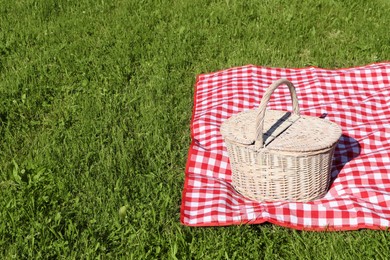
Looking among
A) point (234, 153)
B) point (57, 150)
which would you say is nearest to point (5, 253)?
point (57, 150)

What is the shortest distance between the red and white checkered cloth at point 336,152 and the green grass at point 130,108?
0.10 m

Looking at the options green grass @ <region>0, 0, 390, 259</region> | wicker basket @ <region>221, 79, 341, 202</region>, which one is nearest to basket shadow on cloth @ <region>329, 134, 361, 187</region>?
wicker basket @ <region>221, 79, 341, 202</region>

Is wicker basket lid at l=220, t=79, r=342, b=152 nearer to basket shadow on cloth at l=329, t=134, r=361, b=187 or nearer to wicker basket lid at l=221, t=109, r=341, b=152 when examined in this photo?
wicker basket lid at l=221, t=109, r=341, b=152

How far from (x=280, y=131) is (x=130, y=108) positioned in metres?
1.77

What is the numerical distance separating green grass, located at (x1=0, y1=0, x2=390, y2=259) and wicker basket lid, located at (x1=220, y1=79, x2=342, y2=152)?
21.4 inches

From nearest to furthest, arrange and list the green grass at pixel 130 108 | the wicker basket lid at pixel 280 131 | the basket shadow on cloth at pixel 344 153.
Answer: the green grass at pixel 130 108, the wicker basket lid at pixel 280 131, the basket shadow on cloth at pixel 344 153

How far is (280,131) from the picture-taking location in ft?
12.0

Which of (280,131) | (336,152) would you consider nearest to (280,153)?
(280,131)

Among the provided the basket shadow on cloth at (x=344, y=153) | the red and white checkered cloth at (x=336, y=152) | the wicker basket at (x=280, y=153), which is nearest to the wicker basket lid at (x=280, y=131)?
the wicker basket at (x=280, y=153)

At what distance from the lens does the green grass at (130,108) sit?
3.31m

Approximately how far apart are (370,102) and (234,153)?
2.05 metres

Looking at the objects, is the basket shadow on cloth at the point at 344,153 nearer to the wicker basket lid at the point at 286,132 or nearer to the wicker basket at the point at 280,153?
the wicker basket at the point at 280,153

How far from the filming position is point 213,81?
5.74m

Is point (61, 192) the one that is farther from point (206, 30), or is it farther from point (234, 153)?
point (206, 30)
